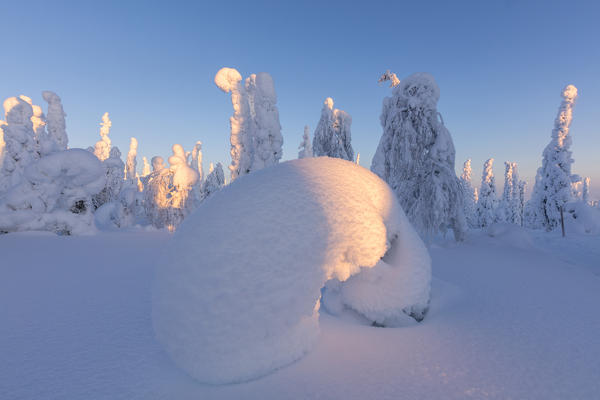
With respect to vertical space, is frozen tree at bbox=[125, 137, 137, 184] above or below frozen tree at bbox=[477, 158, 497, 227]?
above

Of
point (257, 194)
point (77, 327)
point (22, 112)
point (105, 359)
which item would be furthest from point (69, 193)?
point (22, 112)

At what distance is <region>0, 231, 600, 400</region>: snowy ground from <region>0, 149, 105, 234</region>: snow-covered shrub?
6819 millimetres

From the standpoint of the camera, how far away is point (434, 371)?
1.87 metres

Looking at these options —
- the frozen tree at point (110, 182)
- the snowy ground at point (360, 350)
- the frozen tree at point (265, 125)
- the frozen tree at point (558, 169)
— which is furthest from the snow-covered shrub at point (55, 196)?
the frozen tree at point (558, 169)

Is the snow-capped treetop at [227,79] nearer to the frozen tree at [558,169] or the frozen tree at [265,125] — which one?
the frozen tree at [265,125]

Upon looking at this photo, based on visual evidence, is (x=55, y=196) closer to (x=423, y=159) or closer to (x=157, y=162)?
(x=157, y=162)

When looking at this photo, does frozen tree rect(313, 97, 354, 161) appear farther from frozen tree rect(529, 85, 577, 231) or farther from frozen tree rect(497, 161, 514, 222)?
frozen tree rect(497, 161, 514, 222)

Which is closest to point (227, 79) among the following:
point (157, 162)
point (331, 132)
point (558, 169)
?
point (157, 162)

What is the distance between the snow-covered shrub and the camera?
867 centimetres

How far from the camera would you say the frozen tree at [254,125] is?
16.9 m

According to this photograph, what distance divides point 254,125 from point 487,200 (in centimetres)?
2617

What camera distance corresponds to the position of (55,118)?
83.8ft

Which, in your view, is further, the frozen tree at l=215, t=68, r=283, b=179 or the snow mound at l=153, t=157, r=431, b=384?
the frozen tree at l=215, t=68, r=283, b=179

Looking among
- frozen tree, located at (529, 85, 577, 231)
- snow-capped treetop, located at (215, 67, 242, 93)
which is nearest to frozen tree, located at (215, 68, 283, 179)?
snow-capped treetop, located at (215, 67, 242, 93)
